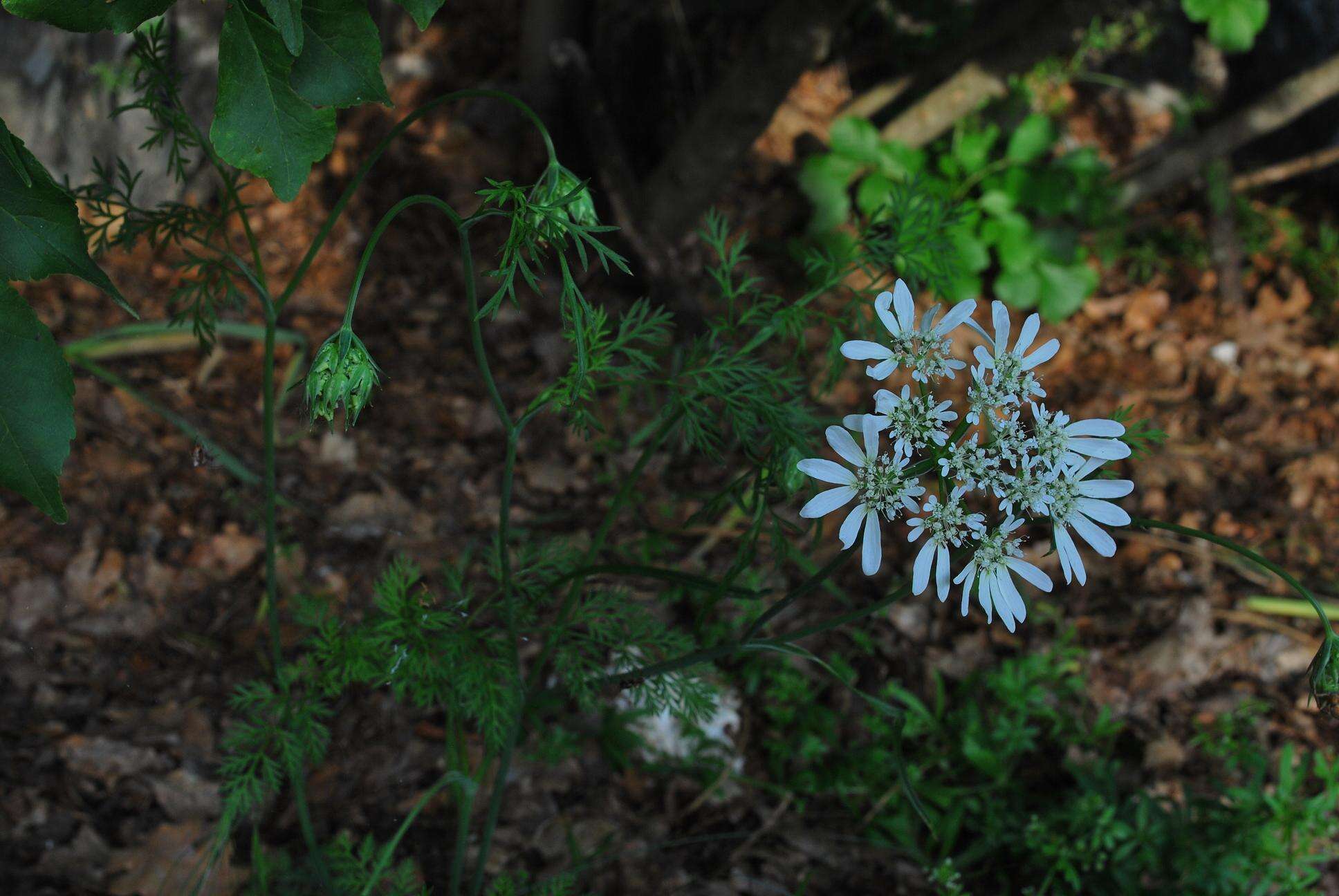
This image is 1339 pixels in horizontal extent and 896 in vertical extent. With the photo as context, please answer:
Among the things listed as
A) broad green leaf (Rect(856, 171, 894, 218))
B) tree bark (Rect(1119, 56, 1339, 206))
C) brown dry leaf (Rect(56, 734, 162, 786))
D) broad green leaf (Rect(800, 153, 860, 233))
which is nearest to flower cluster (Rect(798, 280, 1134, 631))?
brown dry leaf (Rect(56, 734, 162, 786))

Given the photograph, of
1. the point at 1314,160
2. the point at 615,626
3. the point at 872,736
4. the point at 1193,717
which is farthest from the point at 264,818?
the point at 1314,160

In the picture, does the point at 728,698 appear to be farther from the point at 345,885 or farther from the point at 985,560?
the point at 985,560

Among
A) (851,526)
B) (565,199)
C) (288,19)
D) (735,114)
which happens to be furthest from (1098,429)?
(735,114)

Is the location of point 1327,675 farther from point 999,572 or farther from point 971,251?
point 971,251

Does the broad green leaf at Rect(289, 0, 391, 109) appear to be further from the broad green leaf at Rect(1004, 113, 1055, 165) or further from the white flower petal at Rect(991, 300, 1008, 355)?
the broad green leaf at Rect(1004, 113, 1055, 165)

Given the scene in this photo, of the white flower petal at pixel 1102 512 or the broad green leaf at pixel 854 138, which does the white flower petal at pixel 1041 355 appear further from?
the broad green leaf at pixel 854 138
